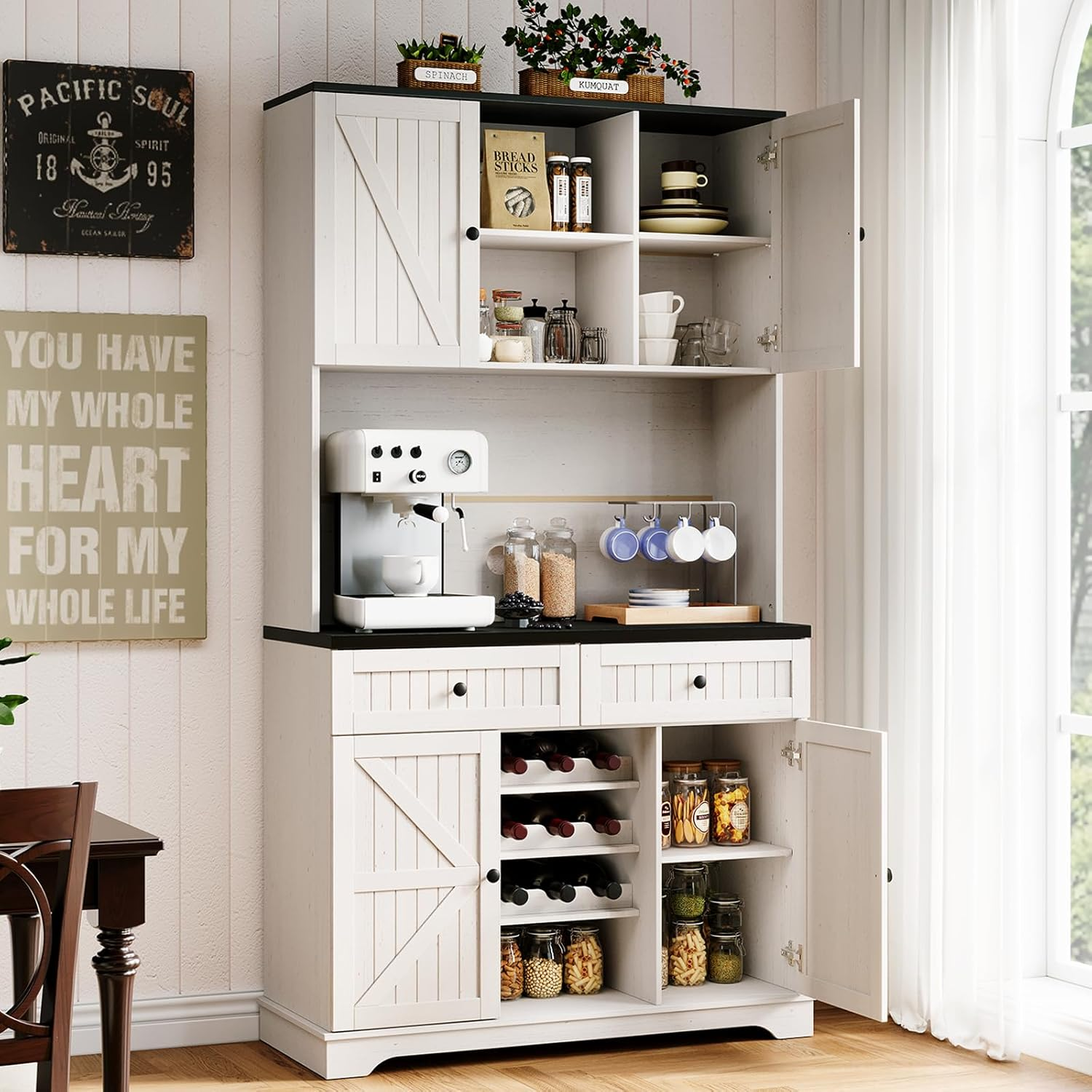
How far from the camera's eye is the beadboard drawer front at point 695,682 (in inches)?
152

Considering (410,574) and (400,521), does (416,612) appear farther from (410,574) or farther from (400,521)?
(400,521)

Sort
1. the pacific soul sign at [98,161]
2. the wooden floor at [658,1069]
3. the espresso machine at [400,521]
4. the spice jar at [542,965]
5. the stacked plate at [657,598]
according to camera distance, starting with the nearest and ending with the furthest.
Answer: the wooden floor at [658,1069], the espresso machine at [400,521], the pacific soul sign at [98,161], the spice jar at [542,965], the stacked plate at [657,598]

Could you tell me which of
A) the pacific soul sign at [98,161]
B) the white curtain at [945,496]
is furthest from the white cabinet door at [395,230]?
the white curtain at [945,496]

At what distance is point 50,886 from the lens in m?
2.47

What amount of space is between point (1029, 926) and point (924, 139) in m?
1.94

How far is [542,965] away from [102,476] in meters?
1.57

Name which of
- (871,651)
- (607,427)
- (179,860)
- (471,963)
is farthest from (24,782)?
(871,651)

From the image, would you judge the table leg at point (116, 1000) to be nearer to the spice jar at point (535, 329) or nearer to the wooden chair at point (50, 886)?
the wooden chair at point (50, 886)

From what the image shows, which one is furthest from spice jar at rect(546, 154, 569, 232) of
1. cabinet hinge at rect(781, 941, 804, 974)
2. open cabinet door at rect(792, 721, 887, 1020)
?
cabinet hinge at rect(781, 941, 804, 974)

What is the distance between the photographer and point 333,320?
374cm

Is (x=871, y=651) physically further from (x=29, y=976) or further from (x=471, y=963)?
(x=29, y=976)

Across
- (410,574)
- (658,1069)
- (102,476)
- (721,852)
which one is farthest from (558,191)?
(658,1069)

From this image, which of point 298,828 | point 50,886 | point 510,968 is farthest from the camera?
point 510,968

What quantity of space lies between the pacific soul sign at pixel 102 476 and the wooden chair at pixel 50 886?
1519mm
